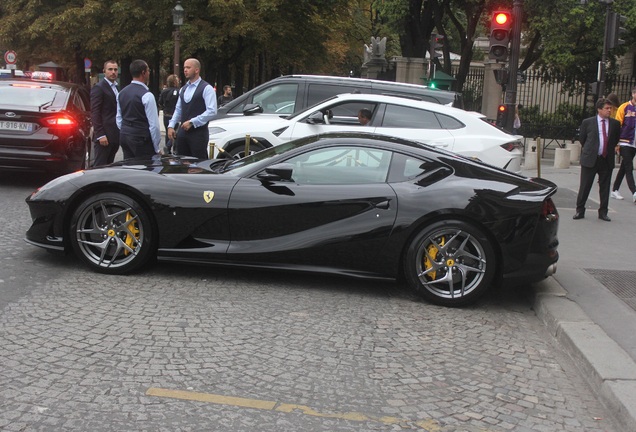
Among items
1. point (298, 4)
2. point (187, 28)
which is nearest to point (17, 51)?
point (187, 28)

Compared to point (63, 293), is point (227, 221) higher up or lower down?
higher up

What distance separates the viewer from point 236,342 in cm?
490

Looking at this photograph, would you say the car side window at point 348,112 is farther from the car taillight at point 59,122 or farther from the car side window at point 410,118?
the car taillight at point 59,122

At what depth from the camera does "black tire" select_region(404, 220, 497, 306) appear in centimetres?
602

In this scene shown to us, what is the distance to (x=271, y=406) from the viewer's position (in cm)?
396

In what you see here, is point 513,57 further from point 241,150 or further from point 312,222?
point 312,222

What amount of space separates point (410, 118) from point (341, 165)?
4.11 metres

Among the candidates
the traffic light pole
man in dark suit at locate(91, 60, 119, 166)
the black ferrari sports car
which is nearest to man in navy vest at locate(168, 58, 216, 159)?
man in dark suit at locate(91, 60, 119, 166)

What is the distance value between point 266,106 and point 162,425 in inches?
352

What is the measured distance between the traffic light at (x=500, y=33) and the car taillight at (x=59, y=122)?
7.30 meters

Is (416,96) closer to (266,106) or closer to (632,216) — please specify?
(266,106)

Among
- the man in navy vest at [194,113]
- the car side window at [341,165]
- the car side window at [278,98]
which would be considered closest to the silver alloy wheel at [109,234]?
the car side window at [341,165]

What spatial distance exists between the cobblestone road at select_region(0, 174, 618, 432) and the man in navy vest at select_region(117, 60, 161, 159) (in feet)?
8.49

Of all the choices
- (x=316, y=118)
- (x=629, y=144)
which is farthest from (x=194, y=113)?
(x=629, y=144)
